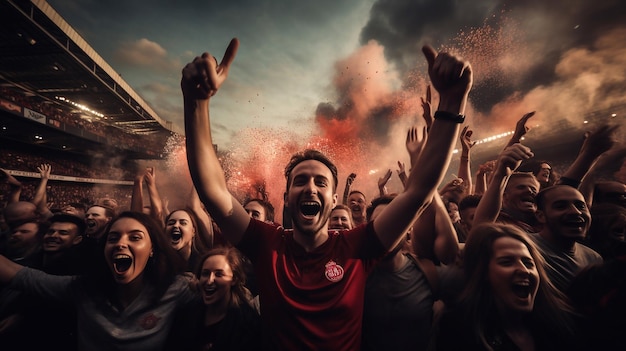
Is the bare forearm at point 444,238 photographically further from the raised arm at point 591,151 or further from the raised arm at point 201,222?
the raised arm at point 201,222

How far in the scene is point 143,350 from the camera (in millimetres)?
2121

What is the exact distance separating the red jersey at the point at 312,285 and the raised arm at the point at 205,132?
305 mm

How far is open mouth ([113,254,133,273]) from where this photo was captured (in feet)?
7.61

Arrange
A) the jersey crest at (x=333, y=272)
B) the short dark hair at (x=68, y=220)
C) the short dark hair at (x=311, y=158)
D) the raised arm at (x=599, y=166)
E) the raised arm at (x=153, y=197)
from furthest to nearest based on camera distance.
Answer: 1. the raised arm at (x=153, y=197)
2. the raised arm at (x=599, y=166)
3. the short dark hair at (x=68, y=220)
4. the short dark hair at (x=311, y=158)
5. the jersey crest at (x=333, y=272)

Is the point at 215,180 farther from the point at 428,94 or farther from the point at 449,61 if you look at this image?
the point at 428,94

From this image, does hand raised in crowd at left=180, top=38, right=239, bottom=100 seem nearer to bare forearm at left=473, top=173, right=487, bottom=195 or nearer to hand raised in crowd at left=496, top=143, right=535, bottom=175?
hand raised in crowd at left=496, top=143, right=535, bottom=175

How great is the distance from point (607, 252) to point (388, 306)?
258 centimetres

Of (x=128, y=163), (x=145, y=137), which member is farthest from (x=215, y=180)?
(x=145, y=137)

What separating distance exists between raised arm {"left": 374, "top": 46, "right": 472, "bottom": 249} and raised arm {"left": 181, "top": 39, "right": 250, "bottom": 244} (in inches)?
45.9

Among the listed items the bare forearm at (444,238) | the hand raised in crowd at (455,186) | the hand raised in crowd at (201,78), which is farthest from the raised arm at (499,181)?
the hand raised in crowd at (201,78)

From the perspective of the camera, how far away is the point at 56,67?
18.7 m

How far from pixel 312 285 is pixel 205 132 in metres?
1.25

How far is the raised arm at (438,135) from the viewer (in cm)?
162

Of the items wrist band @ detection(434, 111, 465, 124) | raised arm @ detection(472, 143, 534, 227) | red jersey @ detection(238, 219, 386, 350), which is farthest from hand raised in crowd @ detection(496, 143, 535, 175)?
red jersey @ detection(238, 219, 386, 350)
